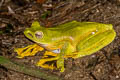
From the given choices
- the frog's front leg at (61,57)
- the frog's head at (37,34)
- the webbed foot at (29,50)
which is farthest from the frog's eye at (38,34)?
the webbed foot at (29,50)

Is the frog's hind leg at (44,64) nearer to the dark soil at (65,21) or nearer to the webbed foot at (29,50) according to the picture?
the dark soil at (65,21)

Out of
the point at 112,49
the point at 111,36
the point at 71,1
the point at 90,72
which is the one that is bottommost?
the point at 90,72

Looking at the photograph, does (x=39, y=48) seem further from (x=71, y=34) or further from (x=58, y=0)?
(x=58, y=0)

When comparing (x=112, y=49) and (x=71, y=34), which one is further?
(x=112, y=49)

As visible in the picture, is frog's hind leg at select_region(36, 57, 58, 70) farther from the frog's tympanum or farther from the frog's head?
the frog's head

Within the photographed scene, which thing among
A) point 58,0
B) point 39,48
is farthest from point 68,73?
point 58,0

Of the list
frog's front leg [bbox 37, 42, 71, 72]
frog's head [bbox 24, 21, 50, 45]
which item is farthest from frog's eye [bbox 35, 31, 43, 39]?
frog's front leg [bbox 37, 42, 71, 72]

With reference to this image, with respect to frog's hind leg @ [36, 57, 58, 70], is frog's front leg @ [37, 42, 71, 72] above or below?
above
